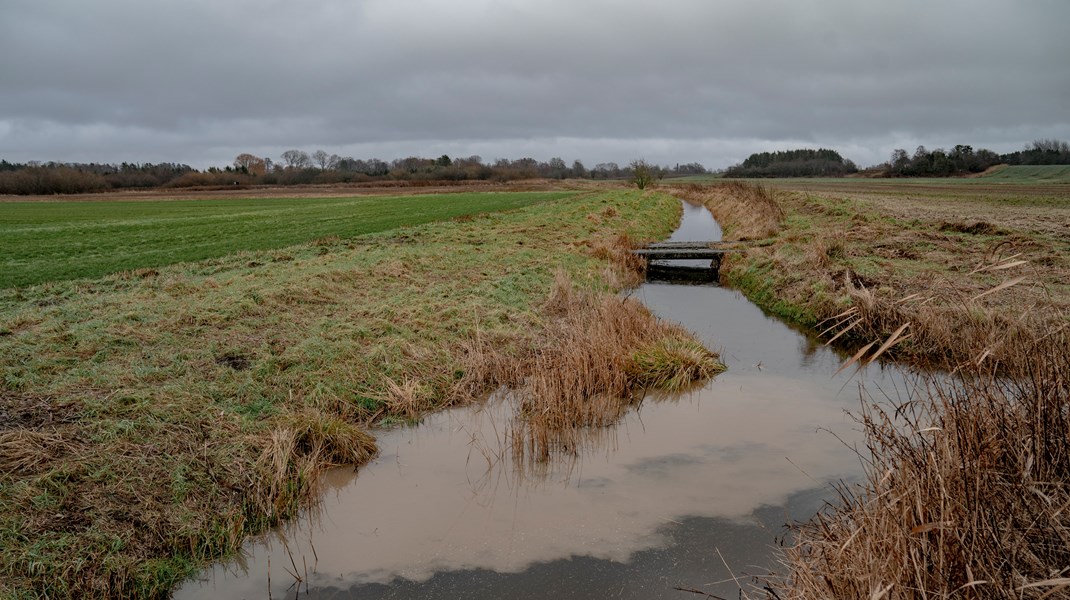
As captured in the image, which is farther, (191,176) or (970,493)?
(191,176)

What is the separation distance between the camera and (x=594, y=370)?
30.8 feet

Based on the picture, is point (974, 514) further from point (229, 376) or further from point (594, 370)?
point (229, 376)

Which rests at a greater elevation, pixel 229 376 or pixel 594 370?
pixel 229 376

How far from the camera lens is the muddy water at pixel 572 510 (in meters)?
5.27

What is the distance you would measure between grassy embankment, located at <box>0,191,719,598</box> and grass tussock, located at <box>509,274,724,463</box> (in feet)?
0.16

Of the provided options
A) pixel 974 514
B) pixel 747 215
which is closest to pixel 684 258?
pixel 747 215

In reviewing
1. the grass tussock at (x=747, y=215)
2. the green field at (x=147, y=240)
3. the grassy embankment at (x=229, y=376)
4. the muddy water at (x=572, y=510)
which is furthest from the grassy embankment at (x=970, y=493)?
the grass tussock at (x=747, y=215)

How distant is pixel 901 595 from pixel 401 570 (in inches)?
145

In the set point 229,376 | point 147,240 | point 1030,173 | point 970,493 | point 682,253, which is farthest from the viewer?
point 1030,173

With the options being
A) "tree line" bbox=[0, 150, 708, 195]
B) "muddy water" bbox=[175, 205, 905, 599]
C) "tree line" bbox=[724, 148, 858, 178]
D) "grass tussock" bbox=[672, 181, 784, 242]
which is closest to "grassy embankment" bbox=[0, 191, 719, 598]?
"muddy water" bbox=[175, 205, 905, 599]

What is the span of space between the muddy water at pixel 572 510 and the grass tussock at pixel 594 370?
0.34 m

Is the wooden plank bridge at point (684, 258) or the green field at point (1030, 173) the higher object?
the green field at point (1030, 173)

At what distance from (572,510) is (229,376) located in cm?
512

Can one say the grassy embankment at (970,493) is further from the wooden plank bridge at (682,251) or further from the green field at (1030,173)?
the green field at (1030,173)
